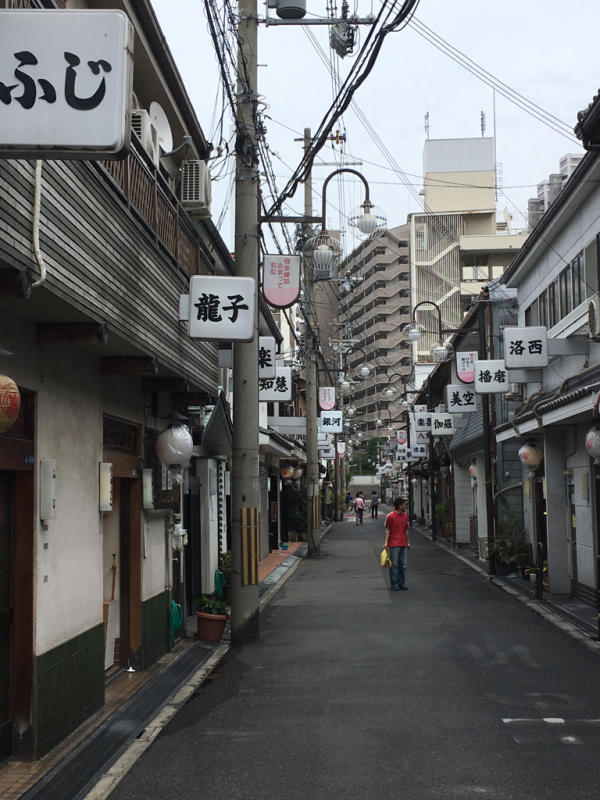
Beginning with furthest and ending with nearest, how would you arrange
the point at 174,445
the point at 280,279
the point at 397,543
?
the point at 397,543 → the point at 280,279 → the point at 174,445

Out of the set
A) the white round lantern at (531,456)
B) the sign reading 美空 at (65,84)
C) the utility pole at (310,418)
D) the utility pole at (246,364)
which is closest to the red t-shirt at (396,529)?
the white round lantern at (531,456)

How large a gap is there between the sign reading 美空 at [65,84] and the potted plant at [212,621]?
10.7 m

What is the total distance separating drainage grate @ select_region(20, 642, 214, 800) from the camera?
728 centimetres

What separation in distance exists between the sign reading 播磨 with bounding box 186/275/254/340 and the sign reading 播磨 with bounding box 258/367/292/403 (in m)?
11.9

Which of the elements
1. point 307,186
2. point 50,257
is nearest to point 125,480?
point 50,257

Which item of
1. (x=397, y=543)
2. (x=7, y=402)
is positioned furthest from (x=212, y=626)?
(x=7, y=402)

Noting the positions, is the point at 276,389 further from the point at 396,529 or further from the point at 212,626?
the point at 212,626

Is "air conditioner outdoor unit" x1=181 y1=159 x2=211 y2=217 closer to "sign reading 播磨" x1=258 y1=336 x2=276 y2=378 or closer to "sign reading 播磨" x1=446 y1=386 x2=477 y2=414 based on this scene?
"sign reading 播磨" x1=258 y1=336 x2=276 y2=378

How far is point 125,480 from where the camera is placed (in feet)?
40.7

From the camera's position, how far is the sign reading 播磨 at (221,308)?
12516mm

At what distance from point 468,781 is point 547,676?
4.49 meters

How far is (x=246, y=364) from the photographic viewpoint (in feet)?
50.3

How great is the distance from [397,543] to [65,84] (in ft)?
55.4

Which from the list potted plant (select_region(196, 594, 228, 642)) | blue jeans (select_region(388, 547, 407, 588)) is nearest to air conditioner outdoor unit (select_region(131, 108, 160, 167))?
potted plant (select_region(196, 594, 228, 642))
